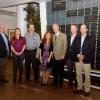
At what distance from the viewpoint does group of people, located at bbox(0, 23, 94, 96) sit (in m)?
4.79

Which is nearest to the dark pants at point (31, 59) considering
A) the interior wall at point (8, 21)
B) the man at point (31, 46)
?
the man at point (31, 46)

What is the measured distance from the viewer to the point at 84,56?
4699 millimetres

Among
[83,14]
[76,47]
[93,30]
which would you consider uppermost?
[83,14]

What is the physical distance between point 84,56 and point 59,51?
3.33 ft

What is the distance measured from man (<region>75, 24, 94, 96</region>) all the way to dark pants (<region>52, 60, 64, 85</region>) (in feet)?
2.52

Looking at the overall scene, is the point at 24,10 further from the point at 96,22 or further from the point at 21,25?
the point at 96,22

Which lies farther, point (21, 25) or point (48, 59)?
point (21, 25)

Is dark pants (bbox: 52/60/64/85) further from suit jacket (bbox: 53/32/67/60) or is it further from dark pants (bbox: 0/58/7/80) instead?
dark pants (bbox: 0/58/7/80)

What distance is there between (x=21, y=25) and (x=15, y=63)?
112 inches

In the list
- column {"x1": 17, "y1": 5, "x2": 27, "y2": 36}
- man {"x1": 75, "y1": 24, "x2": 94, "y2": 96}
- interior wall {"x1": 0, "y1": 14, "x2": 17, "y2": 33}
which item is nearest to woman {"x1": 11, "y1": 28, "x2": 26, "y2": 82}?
man {"x1": 75, "y1": 24, "x2": 94, "y2": 96}

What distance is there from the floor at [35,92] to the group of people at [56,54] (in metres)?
0.21

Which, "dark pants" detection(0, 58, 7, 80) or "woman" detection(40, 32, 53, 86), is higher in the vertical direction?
"woman" detection(40, 32, 53, 86)

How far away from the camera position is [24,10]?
27.7ft

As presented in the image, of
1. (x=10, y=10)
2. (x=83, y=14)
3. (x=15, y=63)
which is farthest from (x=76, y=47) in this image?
(x=10, y=10)
